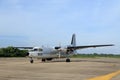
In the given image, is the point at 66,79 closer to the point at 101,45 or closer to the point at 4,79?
the point at 4,79

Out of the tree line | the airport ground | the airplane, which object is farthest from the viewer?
the tree line

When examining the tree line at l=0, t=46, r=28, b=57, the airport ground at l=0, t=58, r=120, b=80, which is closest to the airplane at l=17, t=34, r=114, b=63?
the airport ground at l=0, t=58, r=120, b=80

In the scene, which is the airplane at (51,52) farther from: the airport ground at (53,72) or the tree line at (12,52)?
the tree line at (12,52)

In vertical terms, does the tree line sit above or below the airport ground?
above

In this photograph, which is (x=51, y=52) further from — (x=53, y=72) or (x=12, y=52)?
(x=12, y=52)

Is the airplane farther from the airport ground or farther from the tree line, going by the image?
the tree line

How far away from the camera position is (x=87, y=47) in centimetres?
5709

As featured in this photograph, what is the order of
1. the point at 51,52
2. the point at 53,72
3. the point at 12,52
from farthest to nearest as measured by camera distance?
the point at 12,52 → the point at 51,52 → the point at 53,72

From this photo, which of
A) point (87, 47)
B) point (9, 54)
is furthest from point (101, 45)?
point (9, 54)

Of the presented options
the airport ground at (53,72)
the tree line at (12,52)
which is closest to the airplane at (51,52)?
the airport ground at (53,72)

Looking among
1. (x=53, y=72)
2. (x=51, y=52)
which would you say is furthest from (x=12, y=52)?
(x=53, y=72)

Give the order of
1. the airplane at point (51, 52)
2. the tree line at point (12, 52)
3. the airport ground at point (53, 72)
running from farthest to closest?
1. the tree line at point (12, 52)
2. the airplane at point (51, 52)
3. the airport ground at point (53, 72)

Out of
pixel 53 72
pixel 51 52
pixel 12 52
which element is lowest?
pixel 53 72

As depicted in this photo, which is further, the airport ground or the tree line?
the tree line
